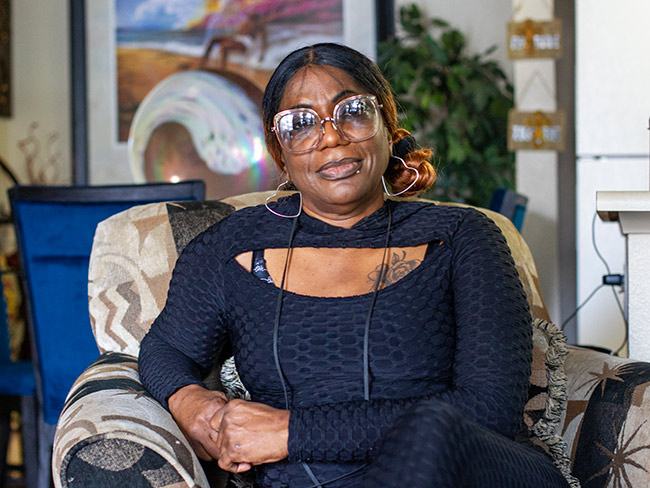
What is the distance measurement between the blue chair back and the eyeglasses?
798 millimetres

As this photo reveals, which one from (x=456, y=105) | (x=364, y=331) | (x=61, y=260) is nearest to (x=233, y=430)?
(x=364, y=331)

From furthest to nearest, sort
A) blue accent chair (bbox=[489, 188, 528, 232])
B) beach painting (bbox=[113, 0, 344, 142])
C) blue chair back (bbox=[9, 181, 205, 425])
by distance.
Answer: beach painting (bbox=[113, 0, 344, 142]) → blue accent chair (bbox=[489, 188, 528, 232]) → blue chair back (bbox=[9, 181, 205, 425])

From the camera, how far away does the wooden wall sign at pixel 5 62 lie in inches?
158

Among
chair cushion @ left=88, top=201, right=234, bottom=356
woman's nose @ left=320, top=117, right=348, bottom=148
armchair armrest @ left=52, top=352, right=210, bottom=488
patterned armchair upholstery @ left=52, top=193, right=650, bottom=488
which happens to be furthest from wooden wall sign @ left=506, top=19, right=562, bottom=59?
armchair armrest @ left=52, top=352, right=210, bottom=488

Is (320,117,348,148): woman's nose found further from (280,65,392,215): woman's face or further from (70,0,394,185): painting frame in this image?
(70,0,394,185): painting frame

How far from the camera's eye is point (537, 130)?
3084 mm

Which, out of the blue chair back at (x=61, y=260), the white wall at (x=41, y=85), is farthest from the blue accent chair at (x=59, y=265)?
the white wall at (x=41, y=85)

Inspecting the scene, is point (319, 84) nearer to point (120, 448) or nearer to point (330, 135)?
point (330, 135)

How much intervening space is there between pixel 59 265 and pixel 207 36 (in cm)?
208

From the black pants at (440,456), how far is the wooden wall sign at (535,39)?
7.76ft

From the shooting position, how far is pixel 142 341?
1.46 m

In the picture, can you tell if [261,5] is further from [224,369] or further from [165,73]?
[224,369]

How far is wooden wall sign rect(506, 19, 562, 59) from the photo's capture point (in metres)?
3.04

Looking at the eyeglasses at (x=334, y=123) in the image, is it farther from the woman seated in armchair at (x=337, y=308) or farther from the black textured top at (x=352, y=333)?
the black textured top at (x=352, y=333)
